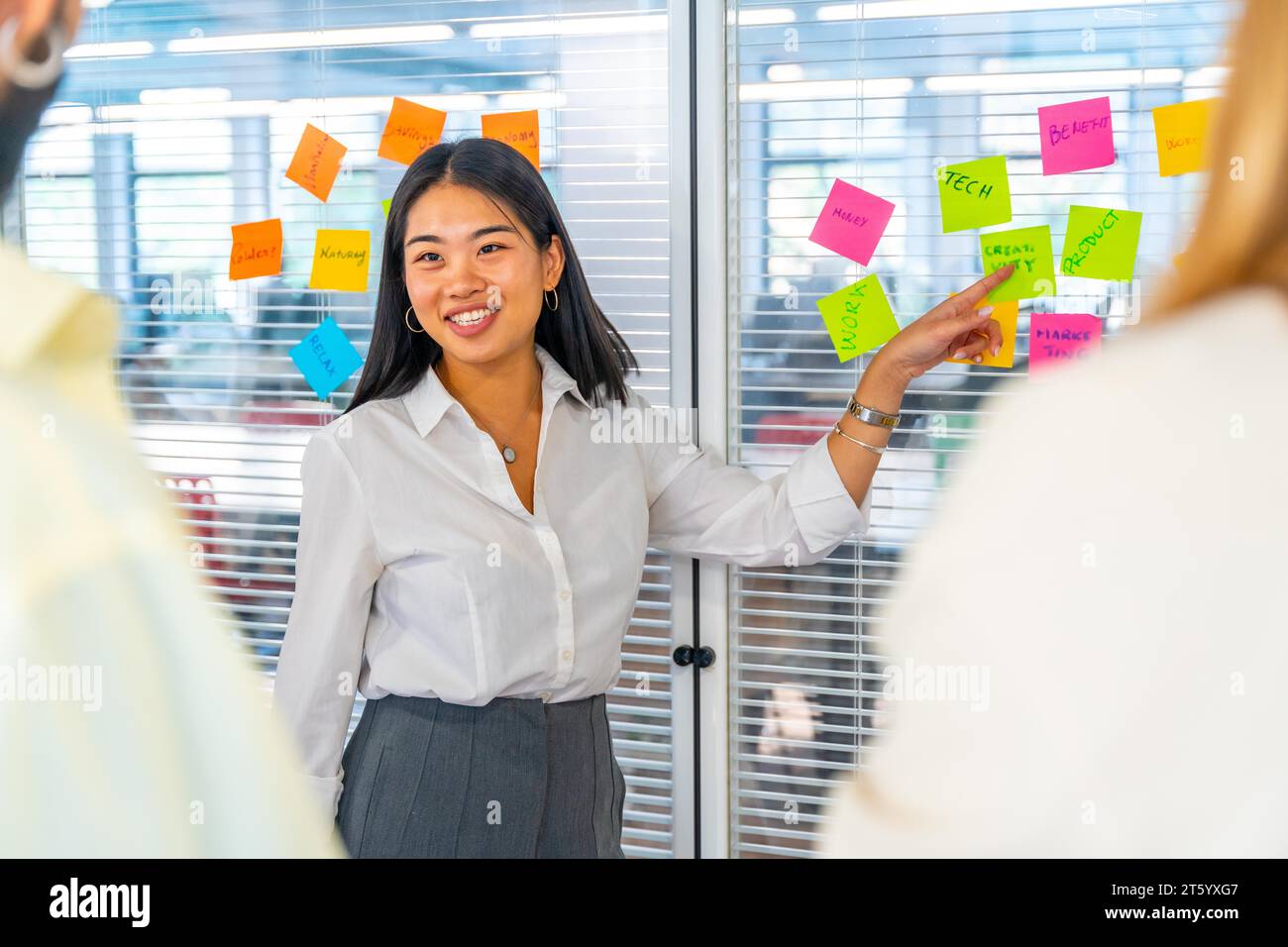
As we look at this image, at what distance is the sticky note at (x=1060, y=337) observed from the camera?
5.29ft

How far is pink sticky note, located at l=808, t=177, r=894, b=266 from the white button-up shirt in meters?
0.30

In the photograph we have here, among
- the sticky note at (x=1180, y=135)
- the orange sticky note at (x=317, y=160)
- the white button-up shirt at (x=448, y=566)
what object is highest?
the orange sticky note at (x=317, y=160)

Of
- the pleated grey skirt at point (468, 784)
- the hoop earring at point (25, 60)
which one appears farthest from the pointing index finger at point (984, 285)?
the hoop earring at point (25, 60)

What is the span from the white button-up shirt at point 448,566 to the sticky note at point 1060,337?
0.33 m

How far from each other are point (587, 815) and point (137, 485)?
42.9 inches

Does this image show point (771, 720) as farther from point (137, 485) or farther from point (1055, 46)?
point (137, 485)

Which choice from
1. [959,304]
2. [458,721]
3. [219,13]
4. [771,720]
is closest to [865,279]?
[959,304]

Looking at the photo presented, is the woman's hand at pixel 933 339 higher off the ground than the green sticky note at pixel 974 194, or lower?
lower

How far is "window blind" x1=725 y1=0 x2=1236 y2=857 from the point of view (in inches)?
62.4

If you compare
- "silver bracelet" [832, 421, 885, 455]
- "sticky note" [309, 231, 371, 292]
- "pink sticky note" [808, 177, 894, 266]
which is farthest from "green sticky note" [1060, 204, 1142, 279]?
"sticky note" [309, 231, 371, 292]

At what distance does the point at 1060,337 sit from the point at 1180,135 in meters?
0.31

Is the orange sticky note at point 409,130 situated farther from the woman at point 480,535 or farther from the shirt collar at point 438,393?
the shirt collar at point 438,393

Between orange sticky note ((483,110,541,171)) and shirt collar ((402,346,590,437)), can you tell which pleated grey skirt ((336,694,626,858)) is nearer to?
shirt collar ((402,346,590,437))

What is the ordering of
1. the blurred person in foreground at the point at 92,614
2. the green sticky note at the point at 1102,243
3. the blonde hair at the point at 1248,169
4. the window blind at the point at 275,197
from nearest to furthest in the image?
the blonde hair at the point at 1248,169 → the blurred person in foreground at the point at 92,614 → the green sticky note at the point at 1102,243 → the window blind at the point at 275,197
